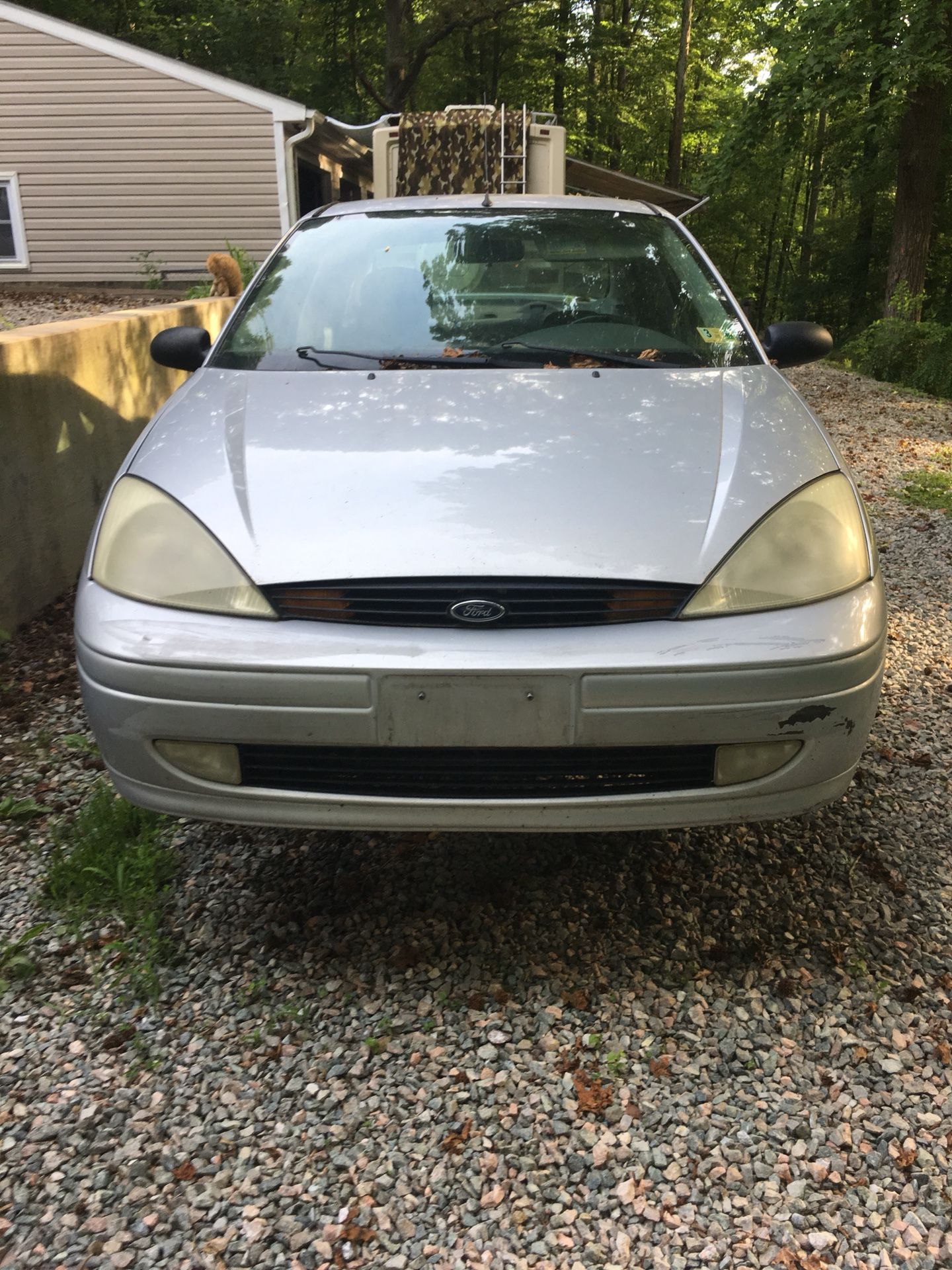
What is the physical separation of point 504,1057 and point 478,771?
0.55 meters

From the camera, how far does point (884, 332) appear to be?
1405cm

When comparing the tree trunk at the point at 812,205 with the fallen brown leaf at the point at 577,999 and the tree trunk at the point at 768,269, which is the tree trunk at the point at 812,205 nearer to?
the tree trunk at the point at 768,269

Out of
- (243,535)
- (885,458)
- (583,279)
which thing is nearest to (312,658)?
(243,535)

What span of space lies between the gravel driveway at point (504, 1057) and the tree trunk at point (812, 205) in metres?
21.0

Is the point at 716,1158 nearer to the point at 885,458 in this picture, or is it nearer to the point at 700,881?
the point at 700,881

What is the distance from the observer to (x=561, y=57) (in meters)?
28.6

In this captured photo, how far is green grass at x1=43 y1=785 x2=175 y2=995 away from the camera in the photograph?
226 cm

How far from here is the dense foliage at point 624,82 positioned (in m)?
21.0

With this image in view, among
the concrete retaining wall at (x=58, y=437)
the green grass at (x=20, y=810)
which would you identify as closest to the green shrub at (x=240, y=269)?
the concrete retaining wall at (x=58, y=437)

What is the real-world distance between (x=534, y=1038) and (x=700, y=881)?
2.28ft

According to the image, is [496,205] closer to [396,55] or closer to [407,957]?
[407,957]

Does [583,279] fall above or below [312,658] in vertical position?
above

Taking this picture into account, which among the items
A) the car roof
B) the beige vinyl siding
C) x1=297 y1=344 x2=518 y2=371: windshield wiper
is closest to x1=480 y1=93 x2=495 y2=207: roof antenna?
the car roof

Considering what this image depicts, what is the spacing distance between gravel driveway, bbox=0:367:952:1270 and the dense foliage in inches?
583
